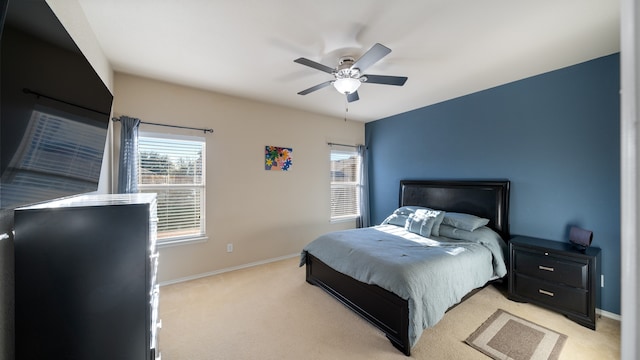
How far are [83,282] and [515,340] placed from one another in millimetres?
3106

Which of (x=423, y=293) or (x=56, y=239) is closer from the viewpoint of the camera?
(x=56, y=239)

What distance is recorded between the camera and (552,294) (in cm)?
255

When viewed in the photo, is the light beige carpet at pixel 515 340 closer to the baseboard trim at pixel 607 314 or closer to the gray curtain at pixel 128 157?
the baseboard trim at pixel 607 314

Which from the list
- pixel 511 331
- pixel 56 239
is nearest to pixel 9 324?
pixel 56 239

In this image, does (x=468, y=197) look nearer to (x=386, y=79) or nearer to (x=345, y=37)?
(x=386, y=79)

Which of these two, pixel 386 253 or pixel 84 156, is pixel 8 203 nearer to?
pixel 84 156

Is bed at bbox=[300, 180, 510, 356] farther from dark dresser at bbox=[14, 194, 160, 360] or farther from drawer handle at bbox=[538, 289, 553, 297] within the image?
dark dresser at bbox=[14, 194, 160, 360]

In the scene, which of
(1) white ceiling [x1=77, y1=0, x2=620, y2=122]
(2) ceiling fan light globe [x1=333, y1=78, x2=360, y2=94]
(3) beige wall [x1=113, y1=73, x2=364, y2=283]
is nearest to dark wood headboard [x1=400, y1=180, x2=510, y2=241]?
(1) white ceiling [x1=77, y1=0, x2=620, y2=122]

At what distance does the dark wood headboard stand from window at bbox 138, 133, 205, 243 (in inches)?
131

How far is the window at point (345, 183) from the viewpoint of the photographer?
4871mm

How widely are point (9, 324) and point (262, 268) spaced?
2.78 m

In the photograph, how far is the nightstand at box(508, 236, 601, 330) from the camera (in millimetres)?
2354

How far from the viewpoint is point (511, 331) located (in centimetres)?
228

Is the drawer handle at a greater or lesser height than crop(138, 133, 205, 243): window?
lesser
